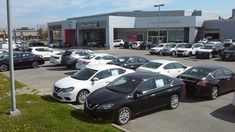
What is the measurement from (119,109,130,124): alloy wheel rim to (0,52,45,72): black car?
55.7 ft

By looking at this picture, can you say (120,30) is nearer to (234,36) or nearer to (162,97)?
(234,36)

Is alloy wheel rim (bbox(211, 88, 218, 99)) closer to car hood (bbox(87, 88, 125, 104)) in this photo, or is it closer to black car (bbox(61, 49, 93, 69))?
car hood (bbox(87, 88, 125, 104))

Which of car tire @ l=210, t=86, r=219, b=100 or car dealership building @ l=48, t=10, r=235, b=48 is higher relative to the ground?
car dealership building @ l=48, t=10, r=235, b=48

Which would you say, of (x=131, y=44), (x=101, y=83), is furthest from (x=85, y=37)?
(x=101, y=83)

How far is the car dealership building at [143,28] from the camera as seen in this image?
56.7 metres

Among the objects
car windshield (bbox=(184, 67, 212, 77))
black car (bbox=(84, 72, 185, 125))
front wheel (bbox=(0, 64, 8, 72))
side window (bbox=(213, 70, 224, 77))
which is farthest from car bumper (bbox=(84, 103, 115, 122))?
front wheel (bbox=(0, 64, 8, 72))

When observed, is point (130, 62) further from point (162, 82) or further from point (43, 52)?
point (43, 52)

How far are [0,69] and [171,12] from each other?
54.5 metres

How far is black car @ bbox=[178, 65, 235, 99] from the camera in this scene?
12594 mm

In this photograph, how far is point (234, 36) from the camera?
54781mm

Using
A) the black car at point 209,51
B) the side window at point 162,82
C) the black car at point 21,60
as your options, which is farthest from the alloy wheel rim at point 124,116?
the black car at point 209,51

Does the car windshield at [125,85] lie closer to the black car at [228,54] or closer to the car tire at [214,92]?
the car tire at [214,92]

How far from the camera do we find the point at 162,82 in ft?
35.6

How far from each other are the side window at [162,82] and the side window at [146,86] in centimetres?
21
